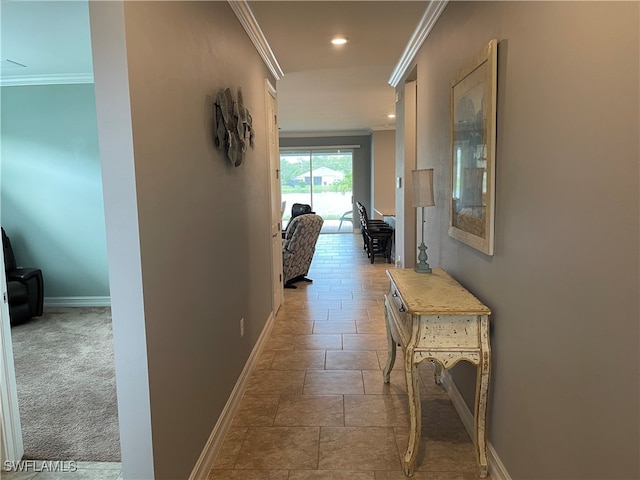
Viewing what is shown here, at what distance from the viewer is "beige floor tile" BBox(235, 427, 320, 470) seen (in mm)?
2127

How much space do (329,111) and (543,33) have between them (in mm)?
6424

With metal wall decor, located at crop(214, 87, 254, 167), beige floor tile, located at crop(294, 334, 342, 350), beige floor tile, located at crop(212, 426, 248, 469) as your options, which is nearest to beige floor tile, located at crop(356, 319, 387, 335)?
beige floor tile, located at crop(294, 334, 342, 350)

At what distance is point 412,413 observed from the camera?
6.75ft

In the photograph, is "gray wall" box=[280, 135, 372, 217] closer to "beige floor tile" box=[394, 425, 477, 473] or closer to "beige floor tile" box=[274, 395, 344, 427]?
"beige floor tile" box=[274, 395, 344, 427]

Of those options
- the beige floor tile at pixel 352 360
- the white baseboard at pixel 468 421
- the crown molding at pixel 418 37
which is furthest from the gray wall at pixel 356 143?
the white baseboard at pixel 468 421

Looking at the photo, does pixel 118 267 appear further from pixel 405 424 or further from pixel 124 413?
pixel 405 424

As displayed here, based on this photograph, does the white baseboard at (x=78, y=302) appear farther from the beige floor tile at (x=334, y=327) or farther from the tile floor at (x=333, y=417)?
the beige floor tile at (x=334, y=327)

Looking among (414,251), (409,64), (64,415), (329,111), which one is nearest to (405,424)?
(64,415)

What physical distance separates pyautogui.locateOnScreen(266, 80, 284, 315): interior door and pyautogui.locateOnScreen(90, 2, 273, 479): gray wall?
5.11 ft

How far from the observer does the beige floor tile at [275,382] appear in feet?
9.48

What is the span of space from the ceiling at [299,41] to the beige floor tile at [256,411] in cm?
A: 252

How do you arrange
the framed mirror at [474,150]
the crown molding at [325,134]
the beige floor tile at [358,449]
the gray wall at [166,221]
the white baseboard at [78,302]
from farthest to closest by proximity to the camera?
the crown molding at [325,134] < the white baseboard at [78,302] < the beige floor tile at [358,449] < the framed mirror at [474,150] < the gray wall at [166,221]

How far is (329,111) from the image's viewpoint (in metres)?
7.65

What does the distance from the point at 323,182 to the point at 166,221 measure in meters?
10.1
